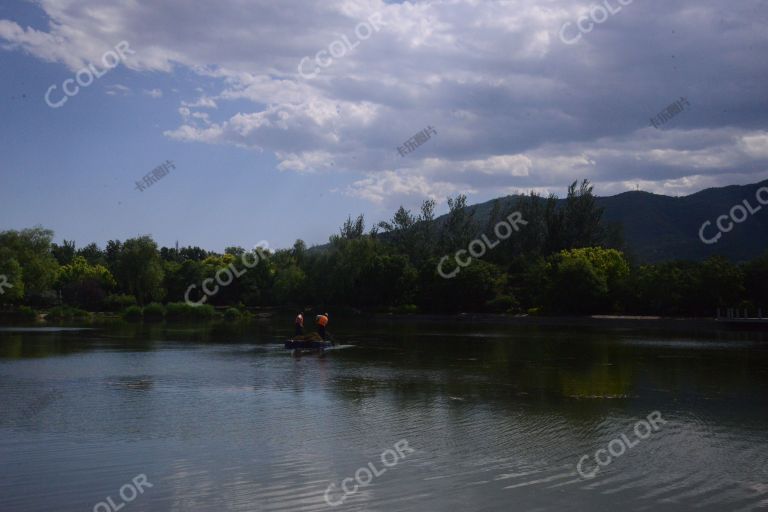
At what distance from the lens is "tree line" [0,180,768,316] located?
61312 millimetres

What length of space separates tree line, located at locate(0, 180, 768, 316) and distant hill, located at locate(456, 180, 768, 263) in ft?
79.7

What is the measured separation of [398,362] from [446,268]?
51.1 m

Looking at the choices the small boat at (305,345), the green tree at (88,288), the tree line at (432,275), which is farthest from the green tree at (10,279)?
the small boat at (305,345)

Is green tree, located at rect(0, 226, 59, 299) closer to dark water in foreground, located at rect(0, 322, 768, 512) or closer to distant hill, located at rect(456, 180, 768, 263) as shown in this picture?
dark water in foreground, located at rect(0, 322, 768, 512)

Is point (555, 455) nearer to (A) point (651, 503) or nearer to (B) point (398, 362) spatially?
(A) point (651, 503)

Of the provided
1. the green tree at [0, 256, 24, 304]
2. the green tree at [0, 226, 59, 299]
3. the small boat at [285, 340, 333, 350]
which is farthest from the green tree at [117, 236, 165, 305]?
the small boat at [285, 340, 333, 350]

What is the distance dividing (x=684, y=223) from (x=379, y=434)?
15456 centimetres

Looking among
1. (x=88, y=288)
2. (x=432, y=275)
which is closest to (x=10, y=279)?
(x=88, y=288)

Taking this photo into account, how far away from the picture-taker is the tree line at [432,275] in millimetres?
61312

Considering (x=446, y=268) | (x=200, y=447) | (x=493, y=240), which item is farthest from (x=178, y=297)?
(x=200, y=447)

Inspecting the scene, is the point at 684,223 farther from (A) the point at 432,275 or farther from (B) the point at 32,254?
(B) the point at 32,254

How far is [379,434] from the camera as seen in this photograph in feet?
43.0

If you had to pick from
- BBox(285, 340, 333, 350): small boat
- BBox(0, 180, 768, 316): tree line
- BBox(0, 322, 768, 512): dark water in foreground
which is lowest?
BBox(0, 322, 768, 512): dark water in foreground

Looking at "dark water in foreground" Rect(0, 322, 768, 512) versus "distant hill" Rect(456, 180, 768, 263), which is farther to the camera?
"distant hill" Rect(456, 180, 768, 263)
